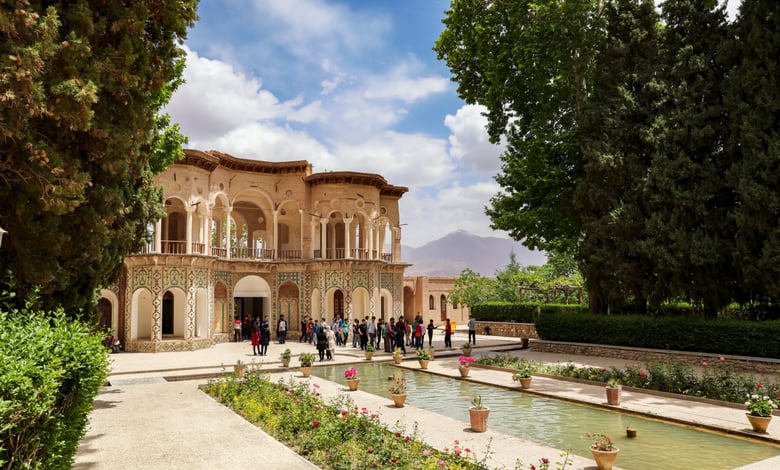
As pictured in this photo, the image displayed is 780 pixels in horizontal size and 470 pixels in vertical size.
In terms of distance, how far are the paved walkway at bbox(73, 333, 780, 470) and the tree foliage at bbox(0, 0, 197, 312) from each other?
2.70 metres

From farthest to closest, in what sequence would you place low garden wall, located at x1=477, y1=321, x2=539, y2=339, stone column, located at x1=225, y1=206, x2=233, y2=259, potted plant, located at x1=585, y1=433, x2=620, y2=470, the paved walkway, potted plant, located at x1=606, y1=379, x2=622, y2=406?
low garden wall, located at x1=477, y1=321, x2=539, y2=339 → stone column, located at x1=225, y1=206, x2=233, y2=259 → potted plant, located at x1=606, y1=379, x2=622, y2=406 → the paved walkway → potted plant, located at x1=585, y1=433, x2=620, y2=470

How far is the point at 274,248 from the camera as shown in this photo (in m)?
30.8

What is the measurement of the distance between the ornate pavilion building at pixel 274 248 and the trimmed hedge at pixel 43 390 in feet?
67.0

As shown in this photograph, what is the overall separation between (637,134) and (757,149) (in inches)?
168

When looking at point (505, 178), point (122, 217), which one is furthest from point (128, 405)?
point (505, 178)

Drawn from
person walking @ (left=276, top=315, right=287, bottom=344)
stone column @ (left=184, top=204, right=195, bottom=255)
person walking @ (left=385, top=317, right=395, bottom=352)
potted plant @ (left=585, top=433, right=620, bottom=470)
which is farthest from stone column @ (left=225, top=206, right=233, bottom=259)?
potted plant @ (left=585, top=433, right=620, bottom=470)

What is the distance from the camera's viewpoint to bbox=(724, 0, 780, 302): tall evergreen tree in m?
16.0

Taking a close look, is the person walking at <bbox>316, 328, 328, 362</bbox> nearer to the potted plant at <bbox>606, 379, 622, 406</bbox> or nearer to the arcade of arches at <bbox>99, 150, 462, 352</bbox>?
the arcade of arches at <bbox>99, 150, 462, 352</bbox>

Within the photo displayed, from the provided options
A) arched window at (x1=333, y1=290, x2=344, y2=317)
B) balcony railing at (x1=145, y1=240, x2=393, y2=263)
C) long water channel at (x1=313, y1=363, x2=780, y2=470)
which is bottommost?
long water channel at (x1=313, y1=363, x2=780, y2=470)

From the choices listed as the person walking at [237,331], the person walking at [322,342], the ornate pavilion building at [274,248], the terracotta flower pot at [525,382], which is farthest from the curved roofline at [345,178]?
the terracotta flower pot at [525,382]

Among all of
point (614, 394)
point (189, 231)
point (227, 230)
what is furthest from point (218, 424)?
point (227, 230)

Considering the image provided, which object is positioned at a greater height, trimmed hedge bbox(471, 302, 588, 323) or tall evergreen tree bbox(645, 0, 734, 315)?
tall evergreen tree bbox(645, 0, 734, 315)

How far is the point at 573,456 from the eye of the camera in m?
7.79

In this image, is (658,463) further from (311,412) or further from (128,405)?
(128,405)
